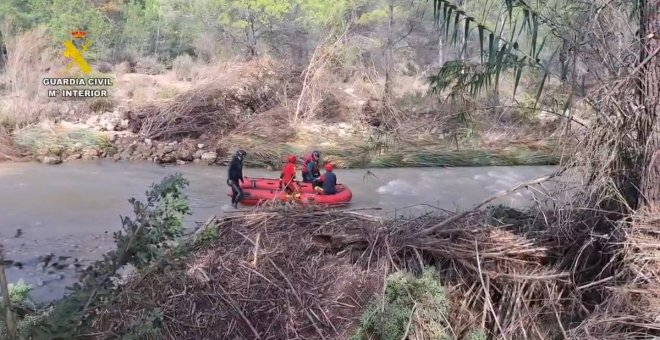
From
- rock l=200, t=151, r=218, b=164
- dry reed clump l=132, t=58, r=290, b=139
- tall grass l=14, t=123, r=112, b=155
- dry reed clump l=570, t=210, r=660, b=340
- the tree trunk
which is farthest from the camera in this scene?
dry reed clump l=132, t=58, r=290, b=139

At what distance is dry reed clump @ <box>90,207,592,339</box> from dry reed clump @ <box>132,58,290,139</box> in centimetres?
1178

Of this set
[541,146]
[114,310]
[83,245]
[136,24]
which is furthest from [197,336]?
[136,24]

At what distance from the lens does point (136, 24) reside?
26.3 m

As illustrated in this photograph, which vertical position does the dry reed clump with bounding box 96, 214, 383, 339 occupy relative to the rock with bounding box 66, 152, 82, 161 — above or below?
below

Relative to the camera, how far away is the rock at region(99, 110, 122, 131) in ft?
56.1

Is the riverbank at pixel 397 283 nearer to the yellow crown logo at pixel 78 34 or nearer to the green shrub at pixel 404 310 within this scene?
the green shrub at pixel 404 310

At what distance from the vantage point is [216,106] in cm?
1788

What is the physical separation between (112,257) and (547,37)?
385cm

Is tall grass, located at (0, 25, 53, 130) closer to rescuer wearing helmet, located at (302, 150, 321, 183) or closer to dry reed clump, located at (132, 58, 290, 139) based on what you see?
dry reed clump, located at (132, 58, 290, 139)

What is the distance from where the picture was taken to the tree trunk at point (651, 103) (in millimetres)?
4539

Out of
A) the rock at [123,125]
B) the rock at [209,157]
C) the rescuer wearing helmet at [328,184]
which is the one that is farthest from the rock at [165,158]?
the rescuer wearing helmet at [328,184]

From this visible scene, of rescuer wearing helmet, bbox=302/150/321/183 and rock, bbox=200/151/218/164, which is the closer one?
rescuer wearing helmet, bbox=302/150/321/183

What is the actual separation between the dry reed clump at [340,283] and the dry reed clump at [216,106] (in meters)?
11.8

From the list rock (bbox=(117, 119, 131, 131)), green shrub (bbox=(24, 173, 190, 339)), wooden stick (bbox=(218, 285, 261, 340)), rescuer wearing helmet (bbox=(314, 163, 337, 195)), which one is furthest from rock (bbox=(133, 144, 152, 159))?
green shrub (bbox=(24, 173, 190, 339))
